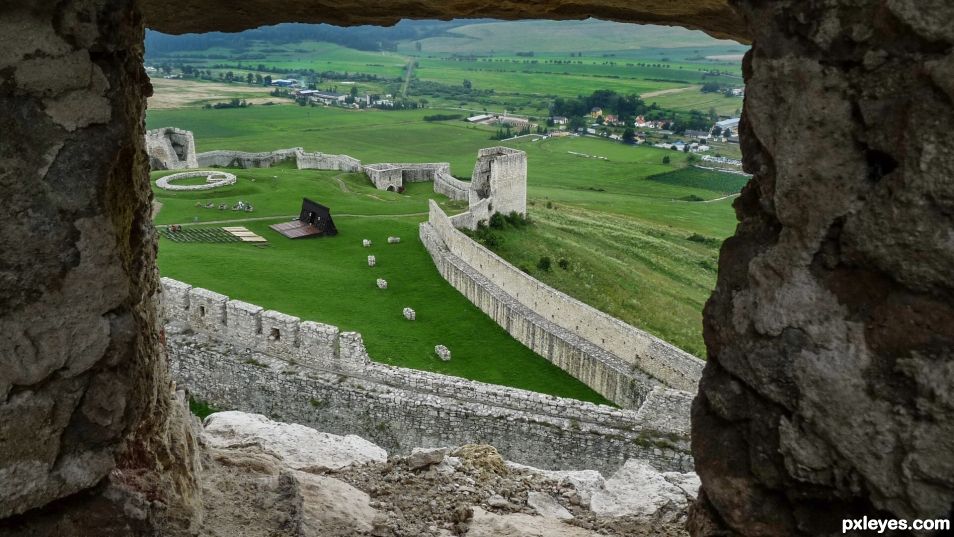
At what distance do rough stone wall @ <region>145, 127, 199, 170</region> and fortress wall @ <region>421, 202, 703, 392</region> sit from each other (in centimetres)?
3082

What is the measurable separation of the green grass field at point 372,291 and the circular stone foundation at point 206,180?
4.28m

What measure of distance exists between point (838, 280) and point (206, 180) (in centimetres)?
4013

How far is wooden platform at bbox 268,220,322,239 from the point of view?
30.2 metres

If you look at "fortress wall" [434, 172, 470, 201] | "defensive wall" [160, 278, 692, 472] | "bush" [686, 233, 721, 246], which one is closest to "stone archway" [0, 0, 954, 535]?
"defensive wall" [160, 278, 692, 472]

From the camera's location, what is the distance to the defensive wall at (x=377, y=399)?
15.7 metres

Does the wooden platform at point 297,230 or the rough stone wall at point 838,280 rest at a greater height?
the rough stone wall at point 838,280

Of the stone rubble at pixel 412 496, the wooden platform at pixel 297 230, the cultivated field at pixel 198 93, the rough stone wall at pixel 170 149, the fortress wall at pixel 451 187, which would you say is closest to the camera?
the stone rubble at pixel 412 496

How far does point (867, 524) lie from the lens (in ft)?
12.8

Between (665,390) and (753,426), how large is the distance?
12455 mm

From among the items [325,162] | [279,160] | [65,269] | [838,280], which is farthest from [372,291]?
[279,160]

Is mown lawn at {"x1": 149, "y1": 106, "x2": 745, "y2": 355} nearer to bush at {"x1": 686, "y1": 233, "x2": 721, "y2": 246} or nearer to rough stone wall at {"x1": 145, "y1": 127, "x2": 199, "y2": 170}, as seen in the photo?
bush at {"x1": 686, "y1": 233, "x2": 721, "y2": 246}

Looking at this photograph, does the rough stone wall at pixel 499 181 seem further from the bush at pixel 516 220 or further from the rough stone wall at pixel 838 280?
the rough stone wall at pixel 838 280

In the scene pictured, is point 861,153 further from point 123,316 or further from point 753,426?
point 123,316

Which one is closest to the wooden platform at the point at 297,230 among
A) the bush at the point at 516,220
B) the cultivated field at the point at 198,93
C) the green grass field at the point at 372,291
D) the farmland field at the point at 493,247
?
the green grass field at the point at 372,291
